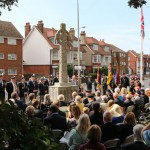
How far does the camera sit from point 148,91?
1267cm

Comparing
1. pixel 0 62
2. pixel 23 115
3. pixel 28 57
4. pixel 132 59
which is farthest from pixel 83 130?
pixel 132 59

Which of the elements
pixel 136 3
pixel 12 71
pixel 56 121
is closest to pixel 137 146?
pixel 56 121

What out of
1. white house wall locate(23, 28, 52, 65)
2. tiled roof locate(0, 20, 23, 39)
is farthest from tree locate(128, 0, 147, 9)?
white house wall locate(23, 28, 52, 65)

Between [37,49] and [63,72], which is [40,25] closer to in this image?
[37,49]

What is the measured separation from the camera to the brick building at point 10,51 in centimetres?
5484

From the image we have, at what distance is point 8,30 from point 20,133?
5618 centimetres

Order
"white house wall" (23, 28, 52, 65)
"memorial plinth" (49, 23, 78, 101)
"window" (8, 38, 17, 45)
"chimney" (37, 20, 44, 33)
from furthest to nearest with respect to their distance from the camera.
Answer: "chimney" (37, 20, 44, 33), "white house wall" (23, 28, 52, 65), "window" (8, 38, 17, 45), "memorial plinth" (49, 23, 78, 101)

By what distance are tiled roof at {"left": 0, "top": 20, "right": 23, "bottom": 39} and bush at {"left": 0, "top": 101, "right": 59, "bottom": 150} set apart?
53982mm

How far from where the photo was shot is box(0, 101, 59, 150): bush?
211cm

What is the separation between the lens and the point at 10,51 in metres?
56.5

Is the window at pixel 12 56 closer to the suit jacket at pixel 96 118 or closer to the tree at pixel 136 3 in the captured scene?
the tree at pixel 136 3

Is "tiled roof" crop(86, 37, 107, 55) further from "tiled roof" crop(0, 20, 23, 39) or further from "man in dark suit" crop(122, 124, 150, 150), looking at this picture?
"man in dark suit" crop(122, 124, 150, 150)

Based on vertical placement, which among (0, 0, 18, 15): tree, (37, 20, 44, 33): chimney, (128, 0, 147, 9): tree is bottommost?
(0, 0, 18, 15): tree

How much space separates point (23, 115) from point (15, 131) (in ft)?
0.91
